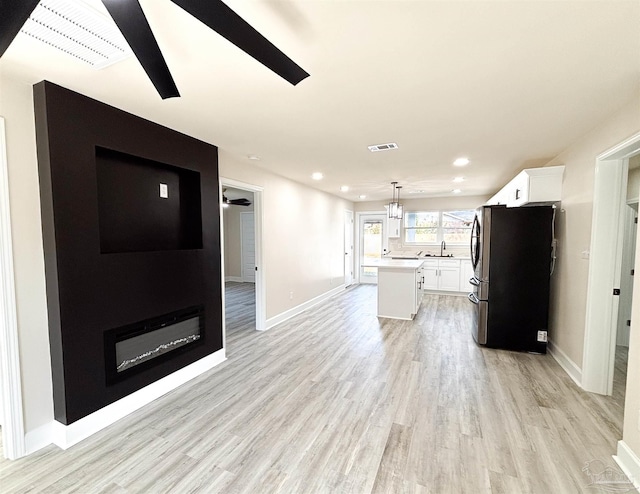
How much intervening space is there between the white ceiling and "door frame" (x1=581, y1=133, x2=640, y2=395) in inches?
20.0

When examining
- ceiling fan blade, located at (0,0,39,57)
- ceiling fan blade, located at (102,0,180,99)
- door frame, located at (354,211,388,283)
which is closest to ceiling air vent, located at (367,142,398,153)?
ceiling fan blade, located at (102,0,180,99)

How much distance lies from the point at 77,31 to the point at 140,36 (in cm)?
76

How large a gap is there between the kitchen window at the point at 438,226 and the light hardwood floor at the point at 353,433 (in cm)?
425

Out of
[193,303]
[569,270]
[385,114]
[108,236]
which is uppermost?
[385,114]

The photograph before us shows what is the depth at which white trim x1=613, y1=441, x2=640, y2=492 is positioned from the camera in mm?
A: 1683

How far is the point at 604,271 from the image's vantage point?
2.60 metres

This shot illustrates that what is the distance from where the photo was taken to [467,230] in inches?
284

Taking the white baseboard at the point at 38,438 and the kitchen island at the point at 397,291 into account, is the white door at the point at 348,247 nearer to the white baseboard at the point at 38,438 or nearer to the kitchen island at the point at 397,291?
the kitchen island at the point at 397,291

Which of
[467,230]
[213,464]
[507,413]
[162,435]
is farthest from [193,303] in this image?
[467,230]

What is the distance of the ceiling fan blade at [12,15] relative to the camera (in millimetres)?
856

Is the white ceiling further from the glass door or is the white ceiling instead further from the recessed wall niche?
the glass door

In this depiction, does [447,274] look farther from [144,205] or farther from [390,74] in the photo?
[144,205]

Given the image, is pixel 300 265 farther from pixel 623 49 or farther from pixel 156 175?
pixel 623 49

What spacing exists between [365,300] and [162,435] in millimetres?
4853
